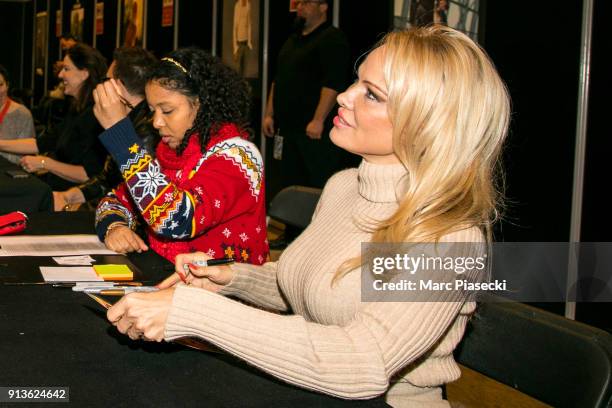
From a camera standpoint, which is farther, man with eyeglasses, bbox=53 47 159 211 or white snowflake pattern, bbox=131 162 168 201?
man with eyeglasses, bbox=53 47 159 211

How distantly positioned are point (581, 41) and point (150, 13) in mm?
6049

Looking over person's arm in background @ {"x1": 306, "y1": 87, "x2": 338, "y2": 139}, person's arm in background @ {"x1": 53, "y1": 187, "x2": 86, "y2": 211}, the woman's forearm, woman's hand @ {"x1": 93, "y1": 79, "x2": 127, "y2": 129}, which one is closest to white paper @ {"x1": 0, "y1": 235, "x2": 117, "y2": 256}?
woman's hand @ {"x1": 93, "y1": 79, "x2": 127, "y2": 129}

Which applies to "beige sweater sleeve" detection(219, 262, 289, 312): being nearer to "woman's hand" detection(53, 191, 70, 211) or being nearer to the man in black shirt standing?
"woman's hand" detection(53, 191, 70, 211)

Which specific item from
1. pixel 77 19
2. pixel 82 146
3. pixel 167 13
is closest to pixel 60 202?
pixel 82 146

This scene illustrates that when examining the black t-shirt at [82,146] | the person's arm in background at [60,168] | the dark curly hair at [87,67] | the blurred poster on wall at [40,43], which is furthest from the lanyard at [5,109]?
the blurred poster on wall at [40,43]

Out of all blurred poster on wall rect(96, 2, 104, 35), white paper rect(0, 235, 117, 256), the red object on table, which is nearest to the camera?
white paper rect(0, 235, 117, 256)

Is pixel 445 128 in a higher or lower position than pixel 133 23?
lower

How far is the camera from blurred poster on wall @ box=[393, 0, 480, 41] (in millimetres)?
3795

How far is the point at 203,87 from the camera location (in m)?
2.19

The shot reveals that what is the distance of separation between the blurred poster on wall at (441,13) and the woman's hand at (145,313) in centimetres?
275

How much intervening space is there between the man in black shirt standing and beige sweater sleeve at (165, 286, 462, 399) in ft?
11.3

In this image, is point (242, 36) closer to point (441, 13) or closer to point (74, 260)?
point (441, 13)

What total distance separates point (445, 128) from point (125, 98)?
2155mm

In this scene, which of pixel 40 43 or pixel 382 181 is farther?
pixel 40 43
